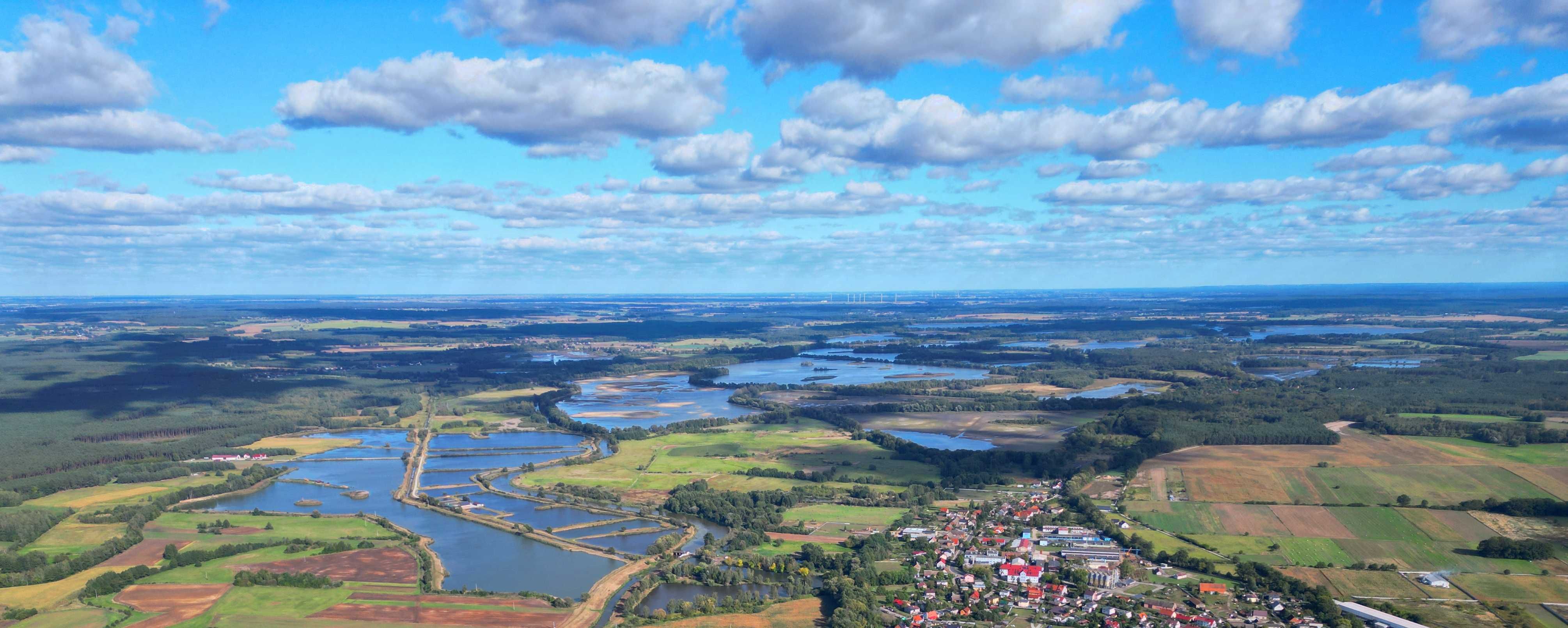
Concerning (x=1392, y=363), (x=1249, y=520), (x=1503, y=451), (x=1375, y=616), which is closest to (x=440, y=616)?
(x=1375, y=616)

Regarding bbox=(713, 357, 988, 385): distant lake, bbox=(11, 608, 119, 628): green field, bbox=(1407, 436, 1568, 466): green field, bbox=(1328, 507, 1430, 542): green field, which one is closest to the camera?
bbox=(11, 608, 119, 628): green field

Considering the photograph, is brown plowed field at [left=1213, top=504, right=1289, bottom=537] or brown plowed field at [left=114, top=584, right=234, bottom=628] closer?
brown plowed field at [left=114, top=584, right=234, bottom=628]

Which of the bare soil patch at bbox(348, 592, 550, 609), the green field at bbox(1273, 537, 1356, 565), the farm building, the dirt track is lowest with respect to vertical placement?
the bare soil patch at bbox(348, 592, 550, 609)

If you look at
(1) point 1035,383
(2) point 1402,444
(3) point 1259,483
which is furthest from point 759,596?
(1) point 1035,383

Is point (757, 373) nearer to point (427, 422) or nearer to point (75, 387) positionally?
point (427, 422)

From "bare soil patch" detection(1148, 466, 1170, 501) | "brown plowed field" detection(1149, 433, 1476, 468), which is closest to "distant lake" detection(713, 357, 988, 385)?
"brown plowed field" detection(1149, 433, 1476, 468)

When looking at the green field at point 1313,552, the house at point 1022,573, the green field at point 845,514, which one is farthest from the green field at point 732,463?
the green field at point 1313,552

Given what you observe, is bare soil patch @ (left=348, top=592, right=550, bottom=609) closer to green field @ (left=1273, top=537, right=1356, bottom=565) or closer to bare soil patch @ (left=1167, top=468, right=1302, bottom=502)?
green field @ (left=1273, top=537, right=1356, bottom=565)

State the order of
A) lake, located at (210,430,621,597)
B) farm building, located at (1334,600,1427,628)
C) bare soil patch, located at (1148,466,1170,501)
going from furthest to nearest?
1. bare soil patch, located at (1148,466,1170,501)
2. lake, located at (210,430,621,597)
3. farm building, located at (1334,600,1427,628)
